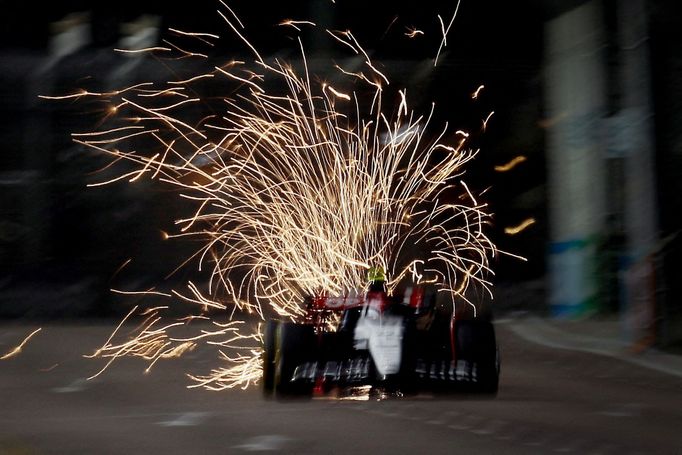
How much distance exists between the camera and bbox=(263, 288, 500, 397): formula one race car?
11984mm

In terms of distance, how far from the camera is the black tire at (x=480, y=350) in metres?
12.1

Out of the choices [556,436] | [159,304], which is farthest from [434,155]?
[556,436]

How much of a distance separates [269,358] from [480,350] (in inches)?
69.2

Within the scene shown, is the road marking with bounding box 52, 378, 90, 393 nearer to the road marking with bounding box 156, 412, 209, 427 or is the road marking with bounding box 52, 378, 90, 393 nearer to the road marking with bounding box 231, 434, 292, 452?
the road marking with bounding box 156, 412, 209, 427

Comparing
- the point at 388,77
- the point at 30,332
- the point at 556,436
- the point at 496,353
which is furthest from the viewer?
the point at 388,77

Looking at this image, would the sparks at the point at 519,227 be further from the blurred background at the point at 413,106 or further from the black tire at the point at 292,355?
the black tire at the point at 292,355

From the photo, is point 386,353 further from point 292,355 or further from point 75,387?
point 75,387

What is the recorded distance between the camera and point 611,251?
2434cm

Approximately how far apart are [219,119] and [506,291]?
5847 mm

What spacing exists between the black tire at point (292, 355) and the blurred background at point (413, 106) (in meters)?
12.5

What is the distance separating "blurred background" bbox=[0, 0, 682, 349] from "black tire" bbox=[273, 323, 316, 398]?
12.5 m

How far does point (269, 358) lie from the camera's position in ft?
40.7

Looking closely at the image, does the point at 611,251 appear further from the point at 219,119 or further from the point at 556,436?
the point at 556,436

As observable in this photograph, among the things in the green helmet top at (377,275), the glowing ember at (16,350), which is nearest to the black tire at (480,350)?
the green helmet top at (377,275)
